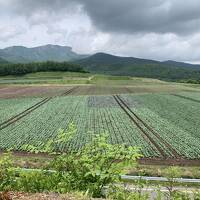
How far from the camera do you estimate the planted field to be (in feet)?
100

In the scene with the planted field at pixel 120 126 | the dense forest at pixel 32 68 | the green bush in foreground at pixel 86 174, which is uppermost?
the green bush in foreground at pixel 86 174

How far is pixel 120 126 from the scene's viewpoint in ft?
131

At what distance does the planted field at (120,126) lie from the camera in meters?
30.6

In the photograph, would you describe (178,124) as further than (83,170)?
Yes

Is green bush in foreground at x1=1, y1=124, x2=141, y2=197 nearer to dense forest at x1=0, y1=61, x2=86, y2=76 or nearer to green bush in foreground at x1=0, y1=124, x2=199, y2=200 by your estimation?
green bush in foreground at x1=0, y1=124, x2=199, y2=200

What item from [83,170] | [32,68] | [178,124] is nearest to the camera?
[83,170]

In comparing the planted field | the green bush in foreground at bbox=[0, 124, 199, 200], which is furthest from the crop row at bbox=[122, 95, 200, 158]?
the green bush in foreground at bbox=[0, 124, 199, 200]

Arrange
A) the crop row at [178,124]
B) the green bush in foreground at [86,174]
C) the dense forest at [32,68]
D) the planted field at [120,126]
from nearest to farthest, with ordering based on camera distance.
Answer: the green bush in foreground at [86,174] → the crop row at [178,124] → the planted field at [120,126] → the dense forest at [32,68]

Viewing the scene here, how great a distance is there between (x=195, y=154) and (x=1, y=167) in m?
22.2

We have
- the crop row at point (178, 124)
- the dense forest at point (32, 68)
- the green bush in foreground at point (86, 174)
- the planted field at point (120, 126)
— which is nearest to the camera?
the green bush in foreground at point (86, 174)

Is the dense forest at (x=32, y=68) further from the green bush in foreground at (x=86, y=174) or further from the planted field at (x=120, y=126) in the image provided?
the green bush in foreground at (x=86, y=174)

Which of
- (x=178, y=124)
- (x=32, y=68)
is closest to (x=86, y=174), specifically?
(x=178, y=124)

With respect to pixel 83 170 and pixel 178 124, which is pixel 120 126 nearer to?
pixel 178 124

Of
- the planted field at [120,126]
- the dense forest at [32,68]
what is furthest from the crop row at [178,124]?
the dense forest at [32,68]
